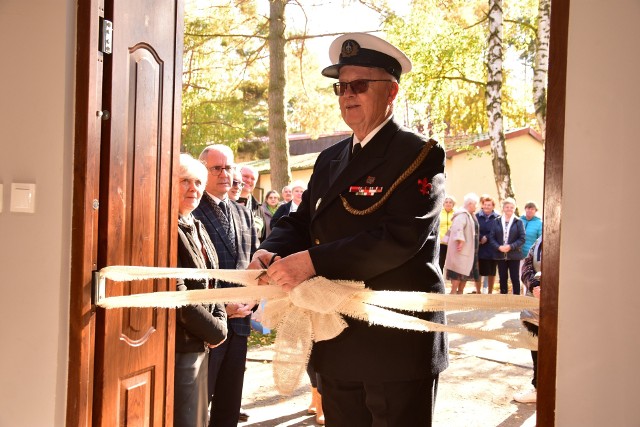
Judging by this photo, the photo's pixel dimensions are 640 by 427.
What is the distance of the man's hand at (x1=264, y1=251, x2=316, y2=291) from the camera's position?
7.40ft

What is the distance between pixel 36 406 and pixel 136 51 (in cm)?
127

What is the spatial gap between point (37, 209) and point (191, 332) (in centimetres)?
95

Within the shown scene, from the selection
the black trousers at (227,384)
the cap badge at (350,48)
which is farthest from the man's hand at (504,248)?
the cap badge at (350,48)

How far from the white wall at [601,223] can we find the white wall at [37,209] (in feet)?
5.09

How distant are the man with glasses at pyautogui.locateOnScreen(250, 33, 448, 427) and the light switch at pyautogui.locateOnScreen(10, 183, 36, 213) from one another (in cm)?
76

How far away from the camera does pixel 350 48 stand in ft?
8.18

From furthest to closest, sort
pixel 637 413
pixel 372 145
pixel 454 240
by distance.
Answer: pixel 454 240, pixel 372 145, pixel 637 413

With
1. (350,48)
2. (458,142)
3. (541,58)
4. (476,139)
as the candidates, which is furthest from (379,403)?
(476,139)

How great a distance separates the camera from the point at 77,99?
7.47 feet

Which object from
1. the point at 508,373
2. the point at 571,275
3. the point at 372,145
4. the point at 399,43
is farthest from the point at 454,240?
the point at 571,275

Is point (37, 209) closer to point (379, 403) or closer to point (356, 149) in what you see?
point (356, 149)

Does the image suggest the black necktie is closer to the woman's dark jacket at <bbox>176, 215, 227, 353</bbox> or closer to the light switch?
the woman's dark jacket at <bbox>176, 215, 227, 353</bbox>

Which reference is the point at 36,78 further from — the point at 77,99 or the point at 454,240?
the point at 454,240

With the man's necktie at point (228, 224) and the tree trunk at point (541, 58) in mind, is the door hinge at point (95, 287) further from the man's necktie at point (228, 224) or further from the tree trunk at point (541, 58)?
the tree trunk at point (541, 58)
